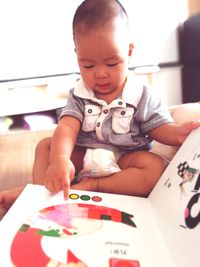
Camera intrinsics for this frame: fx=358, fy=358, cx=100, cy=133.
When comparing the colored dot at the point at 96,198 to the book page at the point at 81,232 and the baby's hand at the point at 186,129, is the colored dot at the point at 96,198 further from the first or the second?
the baby's hand at the point at 186,129

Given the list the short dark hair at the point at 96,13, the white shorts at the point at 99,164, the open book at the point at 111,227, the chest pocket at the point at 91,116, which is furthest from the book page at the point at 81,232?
the short dark hair at the point at 96,13

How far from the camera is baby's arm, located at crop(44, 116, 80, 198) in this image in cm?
52

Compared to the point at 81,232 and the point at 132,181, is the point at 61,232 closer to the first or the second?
the point at 81,232

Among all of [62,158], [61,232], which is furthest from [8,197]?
[61,232]

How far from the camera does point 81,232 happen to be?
417 mm

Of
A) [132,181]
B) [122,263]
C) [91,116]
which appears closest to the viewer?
[122,263]

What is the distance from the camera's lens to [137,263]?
36 centimetres

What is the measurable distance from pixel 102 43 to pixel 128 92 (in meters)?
0.12

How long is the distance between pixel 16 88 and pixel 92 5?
1038 millimetres

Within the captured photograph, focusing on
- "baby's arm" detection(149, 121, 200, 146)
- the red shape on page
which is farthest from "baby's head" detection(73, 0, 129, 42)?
the red shape on page

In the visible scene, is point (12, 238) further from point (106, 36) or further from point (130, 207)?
point (106, 36)

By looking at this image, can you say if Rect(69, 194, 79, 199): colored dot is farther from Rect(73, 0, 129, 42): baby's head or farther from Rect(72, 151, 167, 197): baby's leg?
Rect(73, 0, 129, 42): baby's head

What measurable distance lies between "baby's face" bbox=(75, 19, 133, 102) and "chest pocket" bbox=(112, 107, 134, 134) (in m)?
0.05

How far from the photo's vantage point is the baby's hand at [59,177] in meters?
0.51
